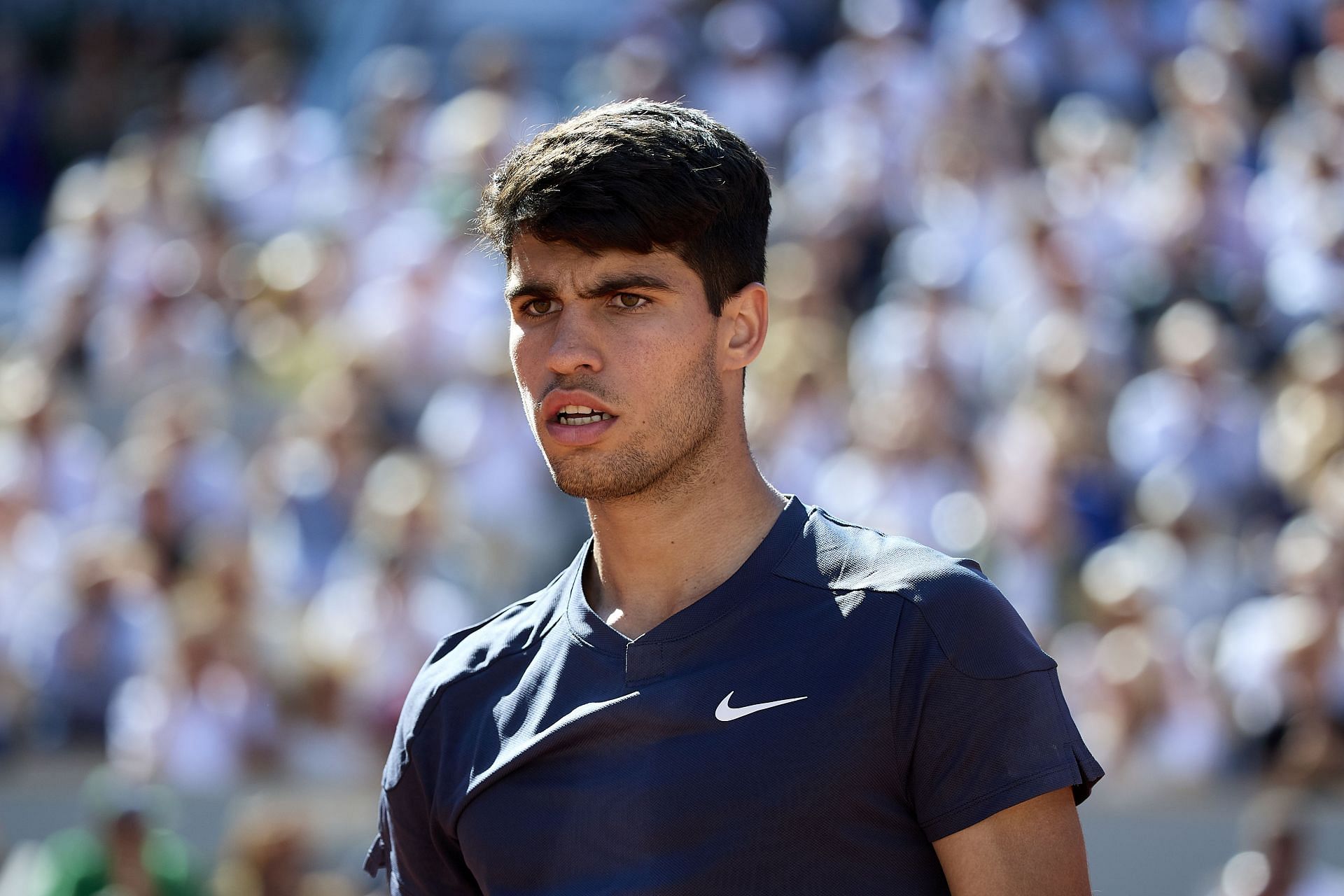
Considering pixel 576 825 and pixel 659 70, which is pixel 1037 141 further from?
pixel 576 825

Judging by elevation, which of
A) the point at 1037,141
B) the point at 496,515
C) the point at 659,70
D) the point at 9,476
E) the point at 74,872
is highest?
the point at 659,70

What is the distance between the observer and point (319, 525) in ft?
27.3

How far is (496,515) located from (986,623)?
6758mm

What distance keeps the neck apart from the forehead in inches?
9.8

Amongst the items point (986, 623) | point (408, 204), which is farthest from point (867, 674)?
point (408, 204)

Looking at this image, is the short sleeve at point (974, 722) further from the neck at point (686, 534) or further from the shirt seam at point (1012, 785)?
the neck at point (686, 534)

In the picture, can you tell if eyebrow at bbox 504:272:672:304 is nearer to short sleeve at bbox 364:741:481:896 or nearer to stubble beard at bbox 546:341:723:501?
stubble beard at bbox 546:341:723:501

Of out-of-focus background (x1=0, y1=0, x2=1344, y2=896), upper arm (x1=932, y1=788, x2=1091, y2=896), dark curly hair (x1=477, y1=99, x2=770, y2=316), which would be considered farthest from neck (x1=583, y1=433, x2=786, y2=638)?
out-of-focus background (x1=0, y1=0, x2=1344, y2=896)

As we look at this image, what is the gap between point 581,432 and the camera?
222 cm

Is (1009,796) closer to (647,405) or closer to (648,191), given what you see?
(647,405)

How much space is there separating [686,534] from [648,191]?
448mm

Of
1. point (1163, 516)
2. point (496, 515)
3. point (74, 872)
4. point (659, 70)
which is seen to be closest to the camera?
point (74, 872)

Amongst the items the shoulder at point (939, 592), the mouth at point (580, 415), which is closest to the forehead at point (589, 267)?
the mouth at point (580, 415)

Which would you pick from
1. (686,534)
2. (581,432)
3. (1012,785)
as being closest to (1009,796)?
(1012,785)
